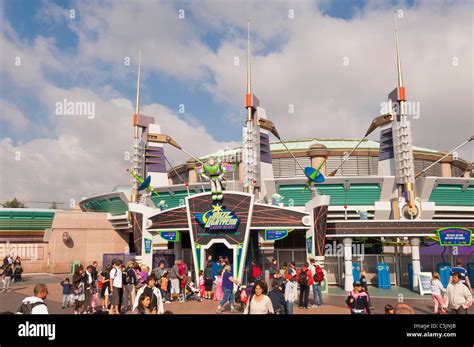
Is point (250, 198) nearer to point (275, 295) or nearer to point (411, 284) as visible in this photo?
point (411, 284)

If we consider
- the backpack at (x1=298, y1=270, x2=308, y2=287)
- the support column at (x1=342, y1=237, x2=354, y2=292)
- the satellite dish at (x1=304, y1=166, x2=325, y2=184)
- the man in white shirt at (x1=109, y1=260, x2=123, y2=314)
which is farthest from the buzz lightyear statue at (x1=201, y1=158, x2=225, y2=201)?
the man in white shirt at (x1=109, y1=260, x2=123, y2=314)

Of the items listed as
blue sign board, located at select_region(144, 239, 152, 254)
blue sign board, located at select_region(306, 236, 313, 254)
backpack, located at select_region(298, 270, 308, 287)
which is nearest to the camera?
backpack, located at select_region(298, 270, 308, 287)

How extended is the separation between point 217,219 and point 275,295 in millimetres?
13594

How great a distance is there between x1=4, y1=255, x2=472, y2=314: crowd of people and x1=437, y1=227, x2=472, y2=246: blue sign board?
713 centimetres

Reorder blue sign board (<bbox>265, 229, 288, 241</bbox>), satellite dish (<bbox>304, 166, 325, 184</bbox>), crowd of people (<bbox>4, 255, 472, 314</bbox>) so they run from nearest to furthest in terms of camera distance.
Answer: crowd of people (<bbox>4, 255, 472, 314</bbox>), blue sign board (<bbox>265, 229, 288, 241</bbox>), satellite dish (<bbox>304, 166, 325, 184</bbox>)

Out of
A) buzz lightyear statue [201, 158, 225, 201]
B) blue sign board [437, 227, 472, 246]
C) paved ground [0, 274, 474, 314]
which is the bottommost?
paved ground [0, 274, 474, 314]

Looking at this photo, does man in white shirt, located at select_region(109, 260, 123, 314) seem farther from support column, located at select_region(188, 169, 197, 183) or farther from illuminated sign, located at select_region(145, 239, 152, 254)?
support column, located at select_region(188, 169, 197, 183)

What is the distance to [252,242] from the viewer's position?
84.5ft

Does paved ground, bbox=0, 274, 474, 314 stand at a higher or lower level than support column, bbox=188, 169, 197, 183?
lower

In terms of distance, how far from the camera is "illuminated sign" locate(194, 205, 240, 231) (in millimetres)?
22688

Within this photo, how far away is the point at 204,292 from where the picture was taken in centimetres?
1881

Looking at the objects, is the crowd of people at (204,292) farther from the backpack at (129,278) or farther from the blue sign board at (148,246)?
the blue sign board at (148,246)
